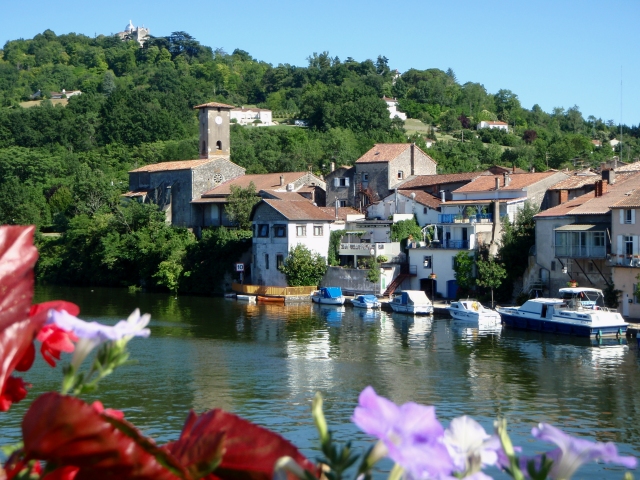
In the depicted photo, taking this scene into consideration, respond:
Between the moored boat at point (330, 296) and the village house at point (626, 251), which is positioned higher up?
the village house at point (626, 251)

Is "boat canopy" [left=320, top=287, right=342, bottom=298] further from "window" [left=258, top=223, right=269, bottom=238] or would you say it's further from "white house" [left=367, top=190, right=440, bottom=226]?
"white house" [left=367, top=190, right=440, bottom=226]

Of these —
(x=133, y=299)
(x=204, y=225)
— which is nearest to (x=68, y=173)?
(x=204, y=225)

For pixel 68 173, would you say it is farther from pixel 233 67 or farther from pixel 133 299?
pixel 233 67

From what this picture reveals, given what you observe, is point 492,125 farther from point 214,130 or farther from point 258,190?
point 258,190

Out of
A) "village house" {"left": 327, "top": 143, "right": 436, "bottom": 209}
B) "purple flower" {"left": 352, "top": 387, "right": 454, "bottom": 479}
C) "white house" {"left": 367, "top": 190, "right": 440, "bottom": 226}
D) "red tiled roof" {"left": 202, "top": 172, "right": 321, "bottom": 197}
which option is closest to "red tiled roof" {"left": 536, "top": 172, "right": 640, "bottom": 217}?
"white house" {"left": 367, "top": 190, "right": 440, "bottom": 226}

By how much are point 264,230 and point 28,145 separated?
4760cm

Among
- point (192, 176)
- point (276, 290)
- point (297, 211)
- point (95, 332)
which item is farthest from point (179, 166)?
point (95, 332)

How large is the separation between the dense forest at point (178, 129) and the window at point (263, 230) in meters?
4.88

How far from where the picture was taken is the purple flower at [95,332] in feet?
4.52

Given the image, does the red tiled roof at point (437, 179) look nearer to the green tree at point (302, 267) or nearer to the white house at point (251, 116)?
the green tree at point (302, 267)

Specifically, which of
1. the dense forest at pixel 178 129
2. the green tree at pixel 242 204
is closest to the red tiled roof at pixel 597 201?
the green tree at pixel 242 204

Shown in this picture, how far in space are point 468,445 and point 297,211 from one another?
143ft

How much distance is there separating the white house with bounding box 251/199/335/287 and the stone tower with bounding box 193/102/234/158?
53.0ft

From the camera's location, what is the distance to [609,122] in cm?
11731
